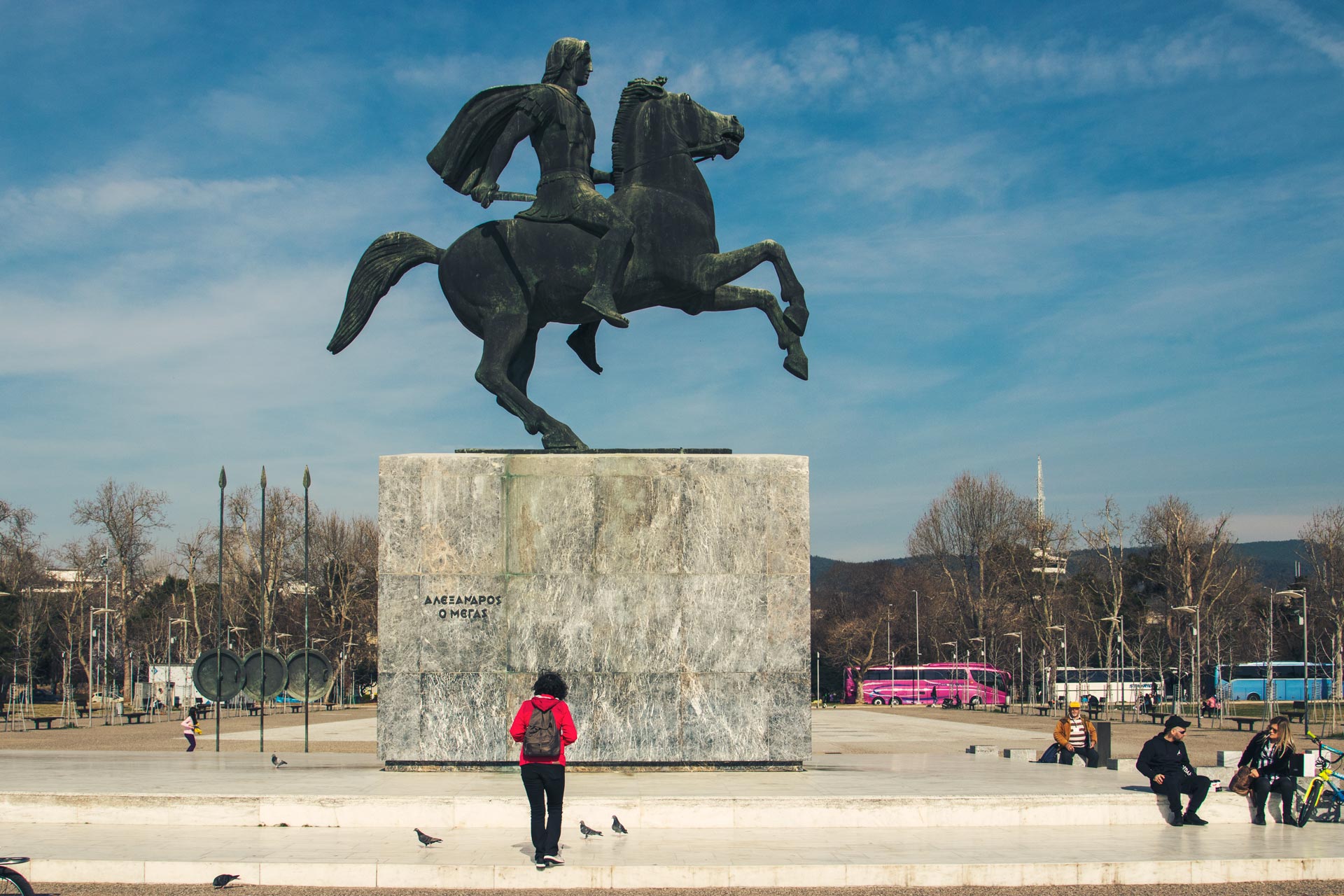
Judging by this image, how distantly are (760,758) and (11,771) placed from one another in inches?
354

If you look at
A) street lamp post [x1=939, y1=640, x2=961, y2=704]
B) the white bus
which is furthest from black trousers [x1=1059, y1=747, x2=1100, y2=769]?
street lamp post [x1=939, y1=640, x2=961, y2=704]

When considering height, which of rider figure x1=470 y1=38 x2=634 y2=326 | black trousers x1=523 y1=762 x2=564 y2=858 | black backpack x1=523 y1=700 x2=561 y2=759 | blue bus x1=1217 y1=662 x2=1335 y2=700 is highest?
rider figure x1=470 y1=38 x2=634 y2=326

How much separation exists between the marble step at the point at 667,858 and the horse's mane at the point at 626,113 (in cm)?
832

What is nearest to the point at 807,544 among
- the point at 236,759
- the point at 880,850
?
the point at 880,850

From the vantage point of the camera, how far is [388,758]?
45.1ft

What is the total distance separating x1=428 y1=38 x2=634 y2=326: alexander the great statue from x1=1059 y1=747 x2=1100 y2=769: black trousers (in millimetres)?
9523

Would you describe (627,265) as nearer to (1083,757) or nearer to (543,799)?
(543,799)

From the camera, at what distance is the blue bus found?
72.6 meters

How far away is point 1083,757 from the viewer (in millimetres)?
17906

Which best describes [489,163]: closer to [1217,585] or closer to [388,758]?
[388,758]

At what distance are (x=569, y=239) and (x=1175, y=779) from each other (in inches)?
361

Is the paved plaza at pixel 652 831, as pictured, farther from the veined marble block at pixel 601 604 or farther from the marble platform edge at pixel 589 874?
the veined marble block at pixel 601 604

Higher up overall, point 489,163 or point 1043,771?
point 489,163

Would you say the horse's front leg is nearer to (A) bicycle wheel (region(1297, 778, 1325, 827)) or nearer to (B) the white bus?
(A) bicycle wheel (region(1297, 778, 1325, 827))
